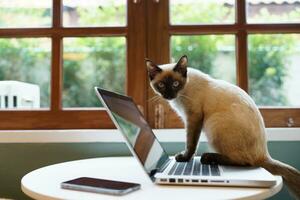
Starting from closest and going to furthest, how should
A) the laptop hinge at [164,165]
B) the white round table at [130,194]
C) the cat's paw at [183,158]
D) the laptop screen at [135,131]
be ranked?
the white round table at [130,194] < the laptop screen at [135,131] < the laptop hinge at [164,165] < the cat's paw at [183,158]

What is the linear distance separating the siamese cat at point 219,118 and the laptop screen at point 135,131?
A: 0.48ft

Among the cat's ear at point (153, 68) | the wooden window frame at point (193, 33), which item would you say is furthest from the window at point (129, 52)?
the cat's ear at point (153, 68)

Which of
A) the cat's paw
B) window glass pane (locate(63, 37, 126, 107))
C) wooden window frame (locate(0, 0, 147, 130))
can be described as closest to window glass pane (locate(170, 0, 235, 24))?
wooden window frame (locate(0, 0, 147, 130))

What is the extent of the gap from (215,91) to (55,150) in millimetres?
784

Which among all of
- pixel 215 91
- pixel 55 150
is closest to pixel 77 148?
pixel 55 150

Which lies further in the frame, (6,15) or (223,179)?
(6,15)

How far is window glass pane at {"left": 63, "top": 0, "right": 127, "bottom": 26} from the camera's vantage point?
1.71m

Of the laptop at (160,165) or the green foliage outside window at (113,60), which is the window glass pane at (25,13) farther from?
the laptop at (160,165)

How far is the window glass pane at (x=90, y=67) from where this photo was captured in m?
1.71

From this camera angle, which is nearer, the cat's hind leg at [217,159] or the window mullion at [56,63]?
the cat's hind leg at [217,159]

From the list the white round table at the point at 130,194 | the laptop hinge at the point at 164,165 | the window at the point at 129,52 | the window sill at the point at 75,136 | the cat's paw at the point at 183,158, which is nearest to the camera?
the white round table at the point at 130,194

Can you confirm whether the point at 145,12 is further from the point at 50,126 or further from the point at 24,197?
the point at 24,197

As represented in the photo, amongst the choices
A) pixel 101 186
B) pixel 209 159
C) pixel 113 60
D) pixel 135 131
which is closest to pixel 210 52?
pixel 113 60

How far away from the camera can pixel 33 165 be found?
1.58 metres
